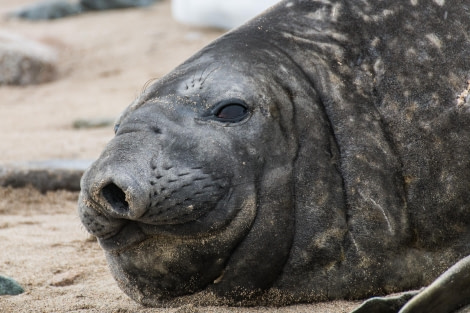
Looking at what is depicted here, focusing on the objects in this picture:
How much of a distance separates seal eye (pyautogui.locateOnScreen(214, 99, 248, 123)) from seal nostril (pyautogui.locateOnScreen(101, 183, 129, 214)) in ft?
1.68

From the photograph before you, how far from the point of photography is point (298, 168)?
3.61 metres

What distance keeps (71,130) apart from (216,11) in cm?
490

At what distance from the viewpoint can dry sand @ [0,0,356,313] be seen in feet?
13.7

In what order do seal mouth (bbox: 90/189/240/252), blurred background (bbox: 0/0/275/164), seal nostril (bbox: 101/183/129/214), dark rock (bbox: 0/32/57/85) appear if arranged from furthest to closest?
dark rock (bbox: 0/32/57/85) < blurred background (bbox: 0/0/275/164) < seal mouth (bbox: 90/189/240/252) < seal nostril (bbox: 101/183/129/214)

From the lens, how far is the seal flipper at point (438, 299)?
3.02 m

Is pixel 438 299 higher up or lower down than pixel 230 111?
lower down

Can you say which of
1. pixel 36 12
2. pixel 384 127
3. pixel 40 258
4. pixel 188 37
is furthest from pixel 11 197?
pixel 36 12

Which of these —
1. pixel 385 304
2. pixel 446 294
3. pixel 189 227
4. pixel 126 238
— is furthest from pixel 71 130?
pixel 446 294

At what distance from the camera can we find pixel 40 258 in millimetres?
4891

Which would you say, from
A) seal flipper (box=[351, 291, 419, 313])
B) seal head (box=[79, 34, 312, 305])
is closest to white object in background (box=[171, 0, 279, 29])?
seal head (box=[79, 34, 312, 305])

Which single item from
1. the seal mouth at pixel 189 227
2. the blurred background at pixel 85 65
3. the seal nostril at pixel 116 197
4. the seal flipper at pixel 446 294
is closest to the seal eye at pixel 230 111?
the seal mouth at pixel 189 227

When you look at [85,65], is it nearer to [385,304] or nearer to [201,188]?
[201,188]

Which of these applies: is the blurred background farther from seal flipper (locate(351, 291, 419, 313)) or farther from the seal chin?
seal flipper (locate(351, 291, 419, 313))

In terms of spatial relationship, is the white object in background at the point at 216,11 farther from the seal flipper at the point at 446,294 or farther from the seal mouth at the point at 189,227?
the seal flipper at the point at 446,294
